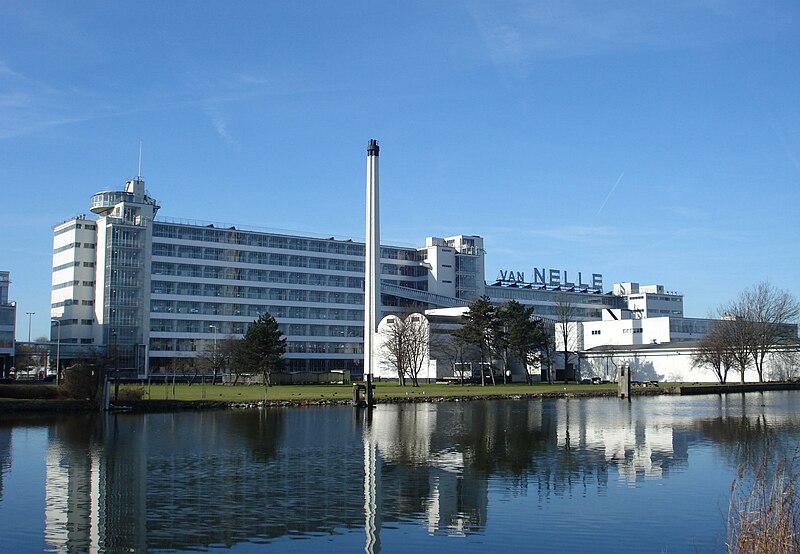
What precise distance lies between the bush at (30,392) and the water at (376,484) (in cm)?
921

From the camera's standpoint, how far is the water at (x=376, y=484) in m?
20.0

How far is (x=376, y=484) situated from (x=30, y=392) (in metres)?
40.7

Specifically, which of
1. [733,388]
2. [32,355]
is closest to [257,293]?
[32,355]

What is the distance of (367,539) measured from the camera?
65.1 feet

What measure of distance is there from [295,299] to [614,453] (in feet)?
357

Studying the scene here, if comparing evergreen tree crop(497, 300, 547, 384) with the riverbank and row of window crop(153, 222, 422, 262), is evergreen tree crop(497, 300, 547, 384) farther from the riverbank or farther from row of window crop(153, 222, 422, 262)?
row of window crop(153, 222, 422, 262)

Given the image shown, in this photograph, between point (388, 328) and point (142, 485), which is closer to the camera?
point (142, 485)

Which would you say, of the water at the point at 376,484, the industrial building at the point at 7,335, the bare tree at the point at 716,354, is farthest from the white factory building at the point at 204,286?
the water at the point at 376,484

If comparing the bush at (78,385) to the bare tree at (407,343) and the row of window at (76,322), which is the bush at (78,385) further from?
the row of window at (76,322)

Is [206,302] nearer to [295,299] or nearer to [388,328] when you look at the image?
[295,299]

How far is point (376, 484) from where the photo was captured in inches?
1083

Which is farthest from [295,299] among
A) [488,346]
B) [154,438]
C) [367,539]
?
[367,539]

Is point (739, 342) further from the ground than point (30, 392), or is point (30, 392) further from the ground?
point (739, 342)

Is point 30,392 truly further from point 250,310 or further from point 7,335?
point 250,310
